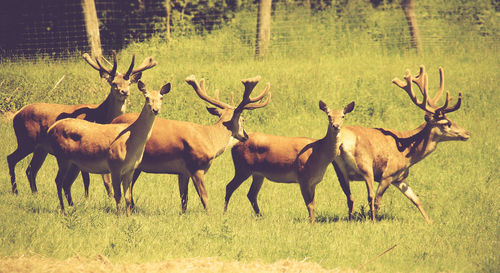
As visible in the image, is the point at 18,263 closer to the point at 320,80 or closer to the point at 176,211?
the point at 176,211

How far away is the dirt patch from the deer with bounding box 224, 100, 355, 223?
2.35 m

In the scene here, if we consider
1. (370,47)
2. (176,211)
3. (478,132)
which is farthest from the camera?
(370,47)

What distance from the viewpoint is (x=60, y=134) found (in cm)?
955

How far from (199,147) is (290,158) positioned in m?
1.34

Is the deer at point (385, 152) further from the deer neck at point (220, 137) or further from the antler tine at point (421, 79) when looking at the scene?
the deer neck at point (220, 137)

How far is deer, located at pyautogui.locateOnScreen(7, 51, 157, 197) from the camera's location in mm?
10883

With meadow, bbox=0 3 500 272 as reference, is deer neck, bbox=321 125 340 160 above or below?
above

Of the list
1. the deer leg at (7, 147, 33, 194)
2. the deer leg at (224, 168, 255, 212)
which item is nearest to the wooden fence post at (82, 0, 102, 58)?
the deer leg at (7, 147, 33, 194)

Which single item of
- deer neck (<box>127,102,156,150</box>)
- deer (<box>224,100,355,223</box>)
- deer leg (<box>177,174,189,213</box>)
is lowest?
deer leg (<box>177,174,189,213</box>)

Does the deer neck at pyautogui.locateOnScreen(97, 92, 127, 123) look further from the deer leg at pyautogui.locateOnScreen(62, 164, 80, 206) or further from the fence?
the fence

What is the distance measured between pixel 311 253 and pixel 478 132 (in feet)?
28.3

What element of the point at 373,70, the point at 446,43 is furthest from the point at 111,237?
the point at 446,43

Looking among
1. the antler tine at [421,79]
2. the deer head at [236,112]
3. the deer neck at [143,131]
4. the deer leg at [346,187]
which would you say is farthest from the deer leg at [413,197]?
the deer neck at [143,131]

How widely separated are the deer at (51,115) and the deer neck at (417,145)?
4303mm
